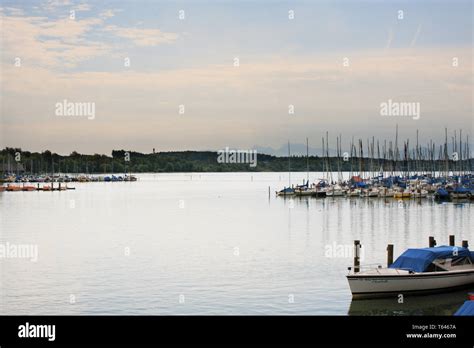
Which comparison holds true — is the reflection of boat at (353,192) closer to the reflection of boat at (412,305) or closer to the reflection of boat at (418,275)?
the reflection of boat at (418,275)

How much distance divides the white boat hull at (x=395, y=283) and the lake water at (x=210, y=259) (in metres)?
0.37

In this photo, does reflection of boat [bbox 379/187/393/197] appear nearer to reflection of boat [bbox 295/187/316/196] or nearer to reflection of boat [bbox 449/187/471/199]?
reflection of boat [bbox 449/187/471/199]

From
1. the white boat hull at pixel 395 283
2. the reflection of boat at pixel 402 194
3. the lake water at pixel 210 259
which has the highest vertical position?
the reflection of boat at pixel 402 194

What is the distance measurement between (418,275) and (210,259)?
1661 cm

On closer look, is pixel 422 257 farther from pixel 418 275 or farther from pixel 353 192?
pixel 353 192

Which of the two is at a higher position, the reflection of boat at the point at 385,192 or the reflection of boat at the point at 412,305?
the reflection of boat at the point at 385,192

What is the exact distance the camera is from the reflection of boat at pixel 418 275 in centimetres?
2523

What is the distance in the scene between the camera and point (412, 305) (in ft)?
81.8

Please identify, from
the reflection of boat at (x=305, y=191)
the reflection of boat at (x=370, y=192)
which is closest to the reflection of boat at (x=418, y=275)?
the reflection of boat at (x=370, y=192)

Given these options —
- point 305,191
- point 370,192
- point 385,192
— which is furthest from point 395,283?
Answer: point 305,191

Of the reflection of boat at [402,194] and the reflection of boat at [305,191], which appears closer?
the reflection of boat at [402,194]
